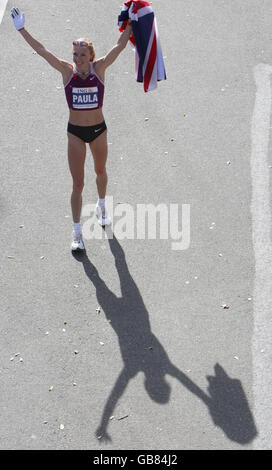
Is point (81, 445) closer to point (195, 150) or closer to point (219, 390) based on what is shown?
point (219, 390)

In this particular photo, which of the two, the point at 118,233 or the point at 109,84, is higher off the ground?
the point at 109,84

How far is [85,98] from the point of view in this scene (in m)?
7.36

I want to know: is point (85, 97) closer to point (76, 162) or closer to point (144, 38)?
point (76, 162)

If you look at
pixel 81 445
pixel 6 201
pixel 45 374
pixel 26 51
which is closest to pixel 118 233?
pixel 6 201

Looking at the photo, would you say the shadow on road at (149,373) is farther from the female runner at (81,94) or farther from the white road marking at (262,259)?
the female runner at (81,94)

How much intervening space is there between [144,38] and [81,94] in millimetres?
886

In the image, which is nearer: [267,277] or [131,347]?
[131,347]

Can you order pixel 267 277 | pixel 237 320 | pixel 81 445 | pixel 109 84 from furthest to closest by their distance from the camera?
pixel 109 84 → pixel 267 277 → pixel 237 320 → pixel 81 445

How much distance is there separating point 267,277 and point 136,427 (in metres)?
2.37

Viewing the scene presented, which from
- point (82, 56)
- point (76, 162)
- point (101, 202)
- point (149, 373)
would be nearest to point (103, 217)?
point (101, 202)

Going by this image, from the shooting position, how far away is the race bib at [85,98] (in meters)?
7.31

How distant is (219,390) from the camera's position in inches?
264

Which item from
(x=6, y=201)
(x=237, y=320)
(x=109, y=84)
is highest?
(x=109, y=84)

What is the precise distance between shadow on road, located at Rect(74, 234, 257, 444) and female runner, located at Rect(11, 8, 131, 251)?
0.87 m
